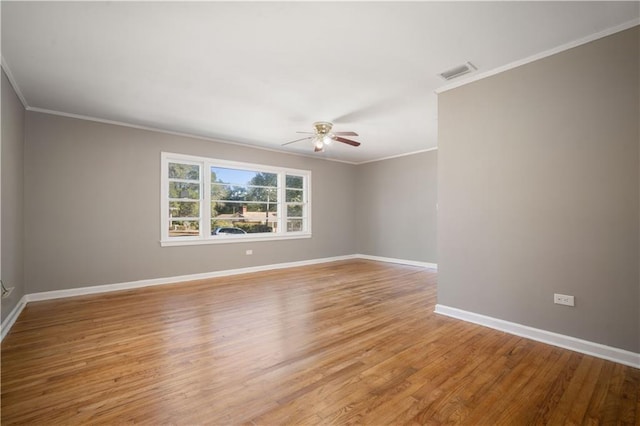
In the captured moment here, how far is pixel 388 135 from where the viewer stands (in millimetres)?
5715

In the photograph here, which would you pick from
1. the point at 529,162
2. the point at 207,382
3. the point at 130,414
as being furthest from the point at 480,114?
the point at 130,414

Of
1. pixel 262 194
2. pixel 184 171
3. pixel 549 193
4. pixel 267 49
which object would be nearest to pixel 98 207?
pixel 184 171

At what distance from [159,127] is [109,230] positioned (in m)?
1.92

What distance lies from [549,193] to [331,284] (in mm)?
3460

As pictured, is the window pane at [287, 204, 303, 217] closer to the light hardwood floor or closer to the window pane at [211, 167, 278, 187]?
the window pane at [211, 167, 278, 187]

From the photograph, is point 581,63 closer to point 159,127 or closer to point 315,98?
point 315,98

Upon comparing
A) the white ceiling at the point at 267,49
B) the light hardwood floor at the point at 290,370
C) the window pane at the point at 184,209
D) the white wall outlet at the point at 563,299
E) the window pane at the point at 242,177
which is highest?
the white ceiling at the point at 267,49

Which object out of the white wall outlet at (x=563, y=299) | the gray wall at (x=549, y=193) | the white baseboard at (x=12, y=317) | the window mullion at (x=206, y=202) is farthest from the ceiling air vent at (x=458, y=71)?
the white baseboard at (x=12, y=317)

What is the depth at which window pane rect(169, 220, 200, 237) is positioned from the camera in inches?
217

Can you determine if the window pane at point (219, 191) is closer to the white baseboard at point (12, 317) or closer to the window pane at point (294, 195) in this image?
the window pane at point (294, 195)

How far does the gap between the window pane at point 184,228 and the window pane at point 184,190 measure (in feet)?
1.60

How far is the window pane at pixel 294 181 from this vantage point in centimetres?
728

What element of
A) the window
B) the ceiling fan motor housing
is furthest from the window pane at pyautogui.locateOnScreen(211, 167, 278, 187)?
the ceiling fan motor housing

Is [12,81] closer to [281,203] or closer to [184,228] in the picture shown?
[184,228]
